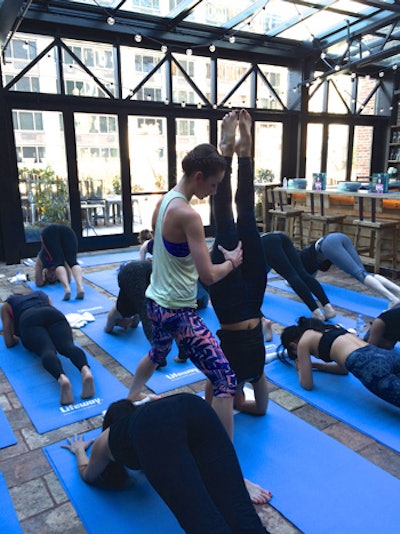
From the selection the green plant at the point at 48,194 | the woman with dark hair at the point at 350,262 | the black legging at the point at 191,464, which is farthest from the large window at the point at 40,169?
the black legging at the point at 191,464

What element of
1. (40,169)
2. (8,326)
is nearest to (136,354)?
(8,326)

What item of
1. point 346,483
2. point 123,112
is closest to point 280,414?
point 346,483

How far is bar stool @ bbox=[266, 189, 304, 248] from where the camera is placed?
684 cm

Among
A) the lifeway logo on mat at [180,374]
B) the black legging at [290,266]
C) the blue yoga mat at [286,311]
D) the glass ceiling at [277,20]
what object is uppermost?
the glass ceiling at [277,20]

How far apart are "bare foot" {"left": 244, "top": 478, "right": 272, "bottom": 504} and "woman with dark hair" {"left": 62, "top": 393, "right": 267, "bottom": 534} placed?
0.52 metres

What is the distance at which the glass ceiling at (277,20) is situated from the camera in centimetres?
606

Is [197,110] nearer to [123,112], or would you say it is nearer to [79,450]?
[123,112]

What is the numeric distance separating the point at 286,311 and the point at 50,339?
2345 millimetres

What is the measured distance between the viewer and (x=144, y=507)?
180 cm

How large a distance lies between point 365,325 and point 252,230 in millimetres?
2425

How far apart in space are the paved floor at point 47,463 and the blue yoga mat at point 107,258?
11.8ft

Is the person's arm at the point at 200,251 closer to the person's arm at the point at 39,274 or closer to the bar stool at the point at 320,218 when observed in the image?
the person's arm at the point at 39,274

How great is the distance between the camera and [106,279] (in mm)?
5527

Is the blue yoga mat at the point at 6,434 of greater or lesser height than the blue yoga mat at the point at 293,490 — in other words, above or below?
below
